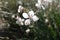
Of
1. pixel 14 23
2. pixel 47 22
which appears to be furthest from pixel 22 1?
pixel 47 22

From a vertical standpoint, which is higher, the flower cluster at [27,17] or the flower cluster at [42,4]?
the flower cluster at [42,4]

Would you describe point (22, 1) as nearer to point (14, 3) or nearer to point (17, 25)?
point (14, 3)

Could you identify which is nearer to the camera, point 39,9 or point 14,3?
point 39,9

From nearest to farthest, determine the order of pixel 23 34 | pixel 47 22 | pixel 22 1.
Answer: pixel 47 22 < pixel 23 34 < pixel 22 1

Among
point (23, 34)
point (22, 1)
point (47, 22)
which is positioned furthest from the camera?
point (22, 1)

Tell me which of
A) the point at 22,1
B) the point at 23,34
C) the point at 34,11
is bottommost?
the point at 23,34

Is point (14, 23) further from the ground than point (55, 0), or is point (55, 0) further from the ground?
point (55, 0)

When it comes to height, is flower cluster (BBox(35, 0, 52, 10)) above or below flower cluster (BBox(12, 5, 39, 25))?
above

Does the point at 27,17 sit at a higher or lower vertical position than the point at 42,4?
lower

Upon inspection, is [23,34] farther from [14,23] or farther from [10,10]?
[10,10]

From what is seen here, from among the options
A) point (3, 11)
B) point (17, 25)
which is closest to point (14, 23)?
point (17, 25)
